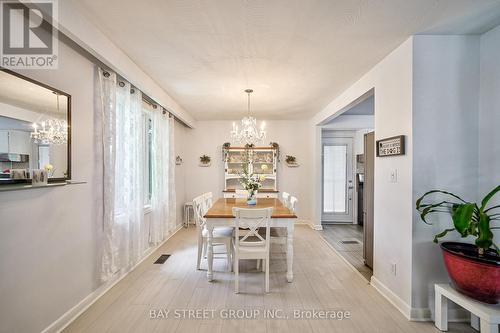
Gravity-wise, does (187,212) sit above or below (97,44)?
below

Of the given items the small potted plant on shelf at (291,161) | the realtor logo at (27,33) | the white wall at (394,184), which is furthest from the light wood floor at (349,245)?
the realtor logo at (27,33)

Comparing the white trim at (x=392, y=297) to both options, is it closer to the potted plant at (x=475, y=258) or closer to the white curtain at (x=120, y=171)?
the potted plant at (x=475, y=258)

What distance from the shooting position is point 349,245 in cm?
433

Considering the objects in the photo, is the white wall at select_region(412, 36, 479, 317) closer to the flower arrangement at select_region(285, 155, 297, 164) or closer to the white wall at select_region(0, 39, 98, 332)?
the white wall at select_region(0, 39, 98, 332)

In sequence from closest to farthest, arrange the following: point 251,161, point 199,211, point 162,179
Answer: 1. point 199,211
2. point 162,179
3. point 251,161

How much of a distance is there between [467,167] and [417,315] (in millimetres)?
1437

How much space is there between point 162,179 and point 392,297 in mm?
3700

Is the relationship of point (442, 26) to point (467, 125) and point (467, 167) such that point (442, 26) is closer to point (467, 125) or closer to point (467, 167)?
point (467, 125)

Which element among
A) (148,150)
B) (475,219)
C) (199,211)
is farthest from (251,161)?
(475,219)

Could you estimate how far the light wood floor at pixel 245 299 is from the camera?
2074mm

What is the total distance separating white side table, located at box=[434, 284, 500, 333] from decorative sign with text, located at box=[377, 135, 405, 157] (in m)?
1.23

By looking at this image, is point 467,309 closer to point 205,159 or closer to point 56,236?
point 56,236

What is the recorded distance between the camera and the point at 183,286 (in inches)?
109

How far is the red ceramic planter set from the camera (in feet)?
5.60
